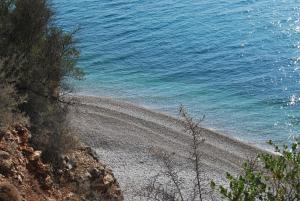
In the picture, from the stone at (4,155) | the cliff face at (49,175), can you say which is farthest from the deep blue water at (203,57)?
the stone at (4,155)

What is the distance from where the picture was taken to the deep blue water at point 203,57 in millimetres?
32031

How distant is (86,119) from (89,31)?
20.5 m

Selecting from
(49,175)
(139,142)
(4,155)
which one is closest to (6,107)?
(4,155)

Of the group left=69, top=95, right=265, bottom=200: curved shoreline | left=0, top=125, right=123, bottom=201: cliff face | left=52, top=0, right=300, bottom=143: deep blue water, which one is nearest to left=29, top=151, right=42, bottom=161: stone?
left=0, top=125, right=123, bottom=201: cliff face

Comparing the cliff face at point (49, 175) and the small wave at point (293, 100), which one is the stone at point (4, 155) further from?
the small wave at point (293, 100)

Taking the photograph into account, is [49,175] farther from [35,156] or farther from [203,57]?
[203,57]

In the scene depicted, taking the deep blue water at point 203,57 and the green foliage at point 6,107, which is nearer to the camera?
the green foliage at point 6,107

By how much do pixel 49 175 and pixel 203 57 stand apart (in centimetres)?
2672

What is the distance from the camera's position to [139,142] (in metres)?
26.6

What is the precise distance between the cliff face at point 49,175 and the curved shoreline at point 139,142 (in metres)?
3.77

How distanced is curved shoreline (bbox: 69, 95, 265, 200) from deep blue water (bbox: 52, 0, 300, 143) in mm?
1724

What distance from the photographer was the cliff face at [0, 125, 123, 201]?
1371 cm

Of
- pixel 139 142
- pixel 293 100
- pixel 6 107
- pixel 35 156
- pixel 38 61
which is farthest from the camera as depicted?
pixel 293 100

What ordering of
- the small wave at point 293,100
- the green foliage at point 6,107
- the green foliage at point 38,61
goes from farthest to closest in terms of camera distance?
1. the small wave at point 293,100
2. the green foliage at point 38,61
3. the green foliage at point 6,107
